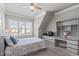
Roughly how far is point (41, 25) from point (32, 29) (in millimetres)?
1233

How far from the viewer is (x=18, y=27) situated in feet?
20.6

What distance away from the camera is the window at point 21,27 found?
19.6ft

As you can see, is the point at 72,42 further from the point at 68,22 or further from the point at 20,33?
the point at 20,33

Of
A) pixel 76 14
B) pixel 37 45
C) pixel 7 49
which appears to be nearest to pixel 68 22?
pixel 76 14

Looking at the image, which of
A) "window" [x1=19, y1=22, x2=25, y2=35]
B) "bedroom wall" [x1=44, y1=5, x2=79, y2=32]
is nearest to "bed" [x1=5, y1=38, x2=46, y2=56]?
"bedroom wall" [x1=44, y1=5, x2=79, y2=32]

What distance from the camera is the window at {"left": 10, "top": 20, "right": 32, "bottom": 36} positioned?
19.6 ft

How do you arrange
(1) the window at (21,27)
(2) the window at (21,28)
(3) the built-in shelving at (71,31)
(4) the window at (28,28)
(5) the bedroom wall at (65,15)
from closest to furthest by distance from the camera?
(3) the built-in shelving at (71,31)
(5) the bedroom wall at (65,15)
(1) the window at (21,27)
(2) the window at (21,28)
(4) the window at (28,28)

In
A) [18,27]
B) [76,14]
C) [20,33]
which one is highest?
[76,14]

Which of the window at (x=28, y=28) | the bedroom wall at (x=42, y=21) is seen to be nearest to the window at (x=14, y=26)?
the window at (x=28, y=28)

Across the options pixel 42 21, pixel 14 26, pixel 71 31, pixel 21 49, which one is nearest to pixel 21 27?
pixel 14 26

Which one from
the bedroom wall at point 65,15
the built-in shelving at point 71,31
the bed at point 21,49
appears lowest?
the bed at point 21,49

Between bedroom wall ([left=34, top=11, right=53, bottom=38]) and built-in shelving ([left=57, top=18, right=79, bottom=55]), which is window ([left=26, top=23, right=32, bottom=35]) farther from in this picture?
built-in shelving ([left=57, top=18, right=79, bottom=55])

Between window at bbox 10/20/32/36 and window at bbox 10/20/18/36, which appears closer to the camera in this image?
window at bbox 10/20/18/36

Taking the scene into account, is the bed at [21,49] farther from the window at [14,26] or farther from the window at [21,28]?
the window at [21,28]
